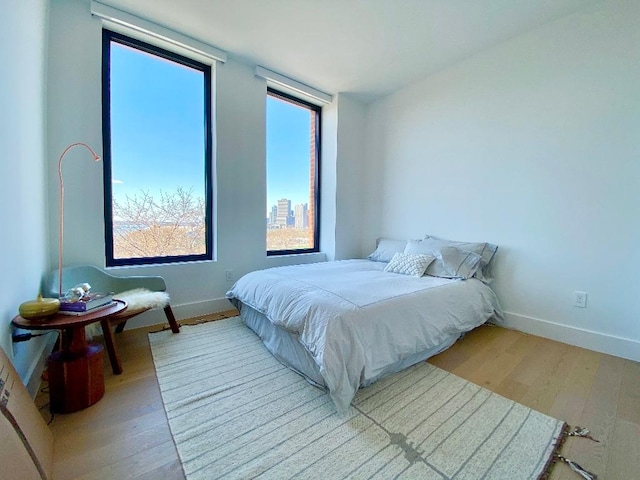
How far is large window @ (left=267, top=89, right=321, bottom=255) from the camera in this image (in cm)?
356

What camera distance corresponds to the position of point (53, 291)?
1890 millimetres

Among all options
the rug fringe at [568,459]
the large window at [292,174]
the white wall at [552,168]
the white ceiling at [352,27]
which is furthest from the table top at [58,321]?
the white wall at [552,168]

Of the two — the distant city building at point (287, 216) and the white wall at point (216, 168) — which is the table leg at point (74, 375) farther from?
the distant city building at point (287, 216)

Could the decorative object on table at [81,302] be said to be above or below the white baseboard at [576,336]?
above

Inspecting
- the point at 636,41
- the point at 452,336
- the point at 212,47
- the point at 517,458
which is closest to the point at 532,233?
the point at 452,336

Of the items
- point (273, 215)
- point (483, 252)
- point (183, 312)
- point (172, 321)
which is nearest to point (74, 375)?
point (172, 321)

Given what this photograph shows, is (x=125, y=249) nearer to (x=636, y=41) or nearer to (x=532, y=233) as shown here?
(x=532, y=233)

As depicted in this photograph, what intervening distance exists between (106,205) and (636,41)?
4.41m

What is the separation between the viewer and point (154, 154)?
108 inches

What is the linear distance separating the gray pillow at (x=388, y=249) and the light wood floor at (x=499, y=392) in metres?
1.21

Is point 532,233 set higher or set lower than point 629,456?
higher

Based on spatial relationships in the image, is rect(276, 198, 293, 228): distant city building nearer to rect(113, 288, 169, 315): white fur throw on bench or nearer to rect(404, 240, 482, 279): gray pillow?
rect(113, 288, 169, 315): white fur throw on bench

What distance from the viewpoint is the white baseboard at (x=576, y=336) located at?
2070 mm

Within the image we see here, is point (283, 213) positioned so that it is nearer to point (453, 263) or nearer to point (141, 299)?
point (141, 299)
